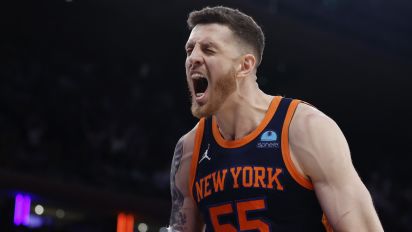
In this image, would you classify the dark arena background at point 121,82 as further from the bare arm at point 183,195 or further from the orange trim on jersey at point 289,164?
the orange trim on jersey at point 289,164

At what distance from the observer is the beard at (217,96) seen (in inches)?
108

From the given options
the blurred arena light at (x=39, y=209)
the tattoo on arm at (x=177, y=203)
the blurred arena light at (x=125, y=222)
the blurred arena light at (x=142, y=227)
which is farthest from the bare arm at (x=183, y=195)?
the blurred arena light at (x=142, y=227)

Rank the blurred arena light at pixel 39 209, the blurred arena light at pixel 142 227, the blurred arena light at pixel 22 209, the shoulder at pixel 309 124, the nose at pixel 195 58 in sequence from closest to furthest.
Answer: the shoulder at pixel 309 124
the nose at pixel 195 58
the blurred arena light at pixel 22 209
the blurred arena light at pixel 39 209
the blurred arena light at pixel 142 227

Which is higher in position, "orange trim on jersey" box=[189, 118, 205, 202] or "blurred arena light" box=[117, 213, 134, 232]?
Result: "blurred arena light" box=[117, 213, 134, 232]

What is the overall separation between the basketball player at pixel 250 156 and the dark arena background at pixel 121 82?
6884mm

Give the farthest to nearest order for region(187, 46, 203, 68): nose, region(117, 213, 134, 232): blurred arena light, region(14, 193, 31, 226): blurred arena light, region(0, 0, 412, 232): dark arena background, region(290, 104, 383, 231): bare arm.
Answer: region(117, 213, 134, 232): blurred arena light, region(0, 0, 412, 232): dark arena background, region(14, 193, 31, 226): blurred arena light, region(187, 46, 203, 68): nose, region(290, 104, 383, 231): bare arm

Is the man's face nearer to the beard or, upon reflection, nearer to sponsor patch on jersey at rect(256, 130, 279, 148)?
the beard

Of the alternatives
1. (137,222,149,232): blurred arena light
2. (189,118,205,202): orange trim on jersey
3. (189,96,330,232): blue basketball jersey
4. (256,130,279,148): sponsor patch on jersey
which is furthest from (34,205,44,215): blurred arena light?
(256,130,279,148): sponsor patch on jersey

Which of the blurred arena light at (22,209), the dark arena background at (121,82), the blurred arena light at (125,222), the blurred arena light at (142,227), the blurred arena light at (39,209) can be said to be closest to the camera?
the blurred arena light at (22,209)

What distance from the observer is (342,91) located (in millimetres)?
13422

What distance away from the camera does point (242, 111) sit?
2838mm

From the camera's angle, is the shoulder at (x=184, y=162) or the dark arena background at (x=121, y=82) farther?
the dark arena background at (x=121, y=82)

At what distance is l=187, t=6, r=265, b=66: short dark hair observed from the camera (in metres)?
2.80

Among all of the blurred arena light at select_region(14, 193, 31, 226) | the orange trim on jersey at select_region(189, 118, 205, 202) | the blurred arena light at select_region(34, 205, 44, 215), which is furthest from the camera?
the blurred arena light at select_region(34, 205, 44, 215)
